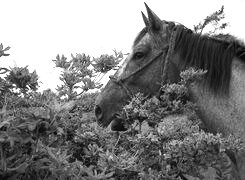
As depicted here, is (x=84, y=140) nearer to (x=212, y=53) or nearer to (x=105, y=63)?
(x=105, y=63)

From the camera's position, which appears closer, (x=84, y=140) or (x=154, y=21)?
(x=84, y=140)

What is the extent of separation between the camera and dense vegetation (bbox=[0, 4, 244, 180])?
154 centimetres

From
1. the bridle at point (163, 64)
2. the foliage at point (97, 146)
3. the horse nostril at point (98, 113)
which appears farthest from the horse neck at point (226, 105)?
the foliage at point (97, 146)

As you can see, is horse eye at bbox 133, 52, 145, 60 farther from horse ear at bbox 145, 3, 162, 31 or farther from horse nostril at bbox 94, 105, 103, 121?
horse nostril at bbox 94, 105, 103, 121

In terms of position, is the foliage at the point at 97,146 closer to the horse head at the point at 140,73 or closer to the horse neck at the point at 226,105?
the horse neck at the point at 226,105

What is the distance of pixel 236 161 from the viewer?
3520 millimetres

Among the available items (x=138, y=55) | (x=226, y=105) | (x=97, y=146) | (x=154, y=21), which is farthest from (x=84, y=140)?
(x=154, y=21)

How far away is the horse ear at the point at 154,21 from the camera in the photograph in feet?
13.2

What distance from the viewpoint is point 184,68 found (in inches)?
150

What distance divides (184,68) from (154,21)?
2.04ft

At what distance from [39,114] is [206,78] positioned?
2408mm

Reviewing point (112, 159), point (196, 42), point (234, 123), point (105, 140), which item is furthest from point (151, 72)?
point (112, 159)

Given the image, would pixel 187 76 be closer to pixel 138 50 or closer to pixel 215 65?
pixel 215 65

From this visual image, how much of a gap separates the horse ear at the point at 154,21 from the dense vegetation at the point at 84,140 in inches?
53.5
